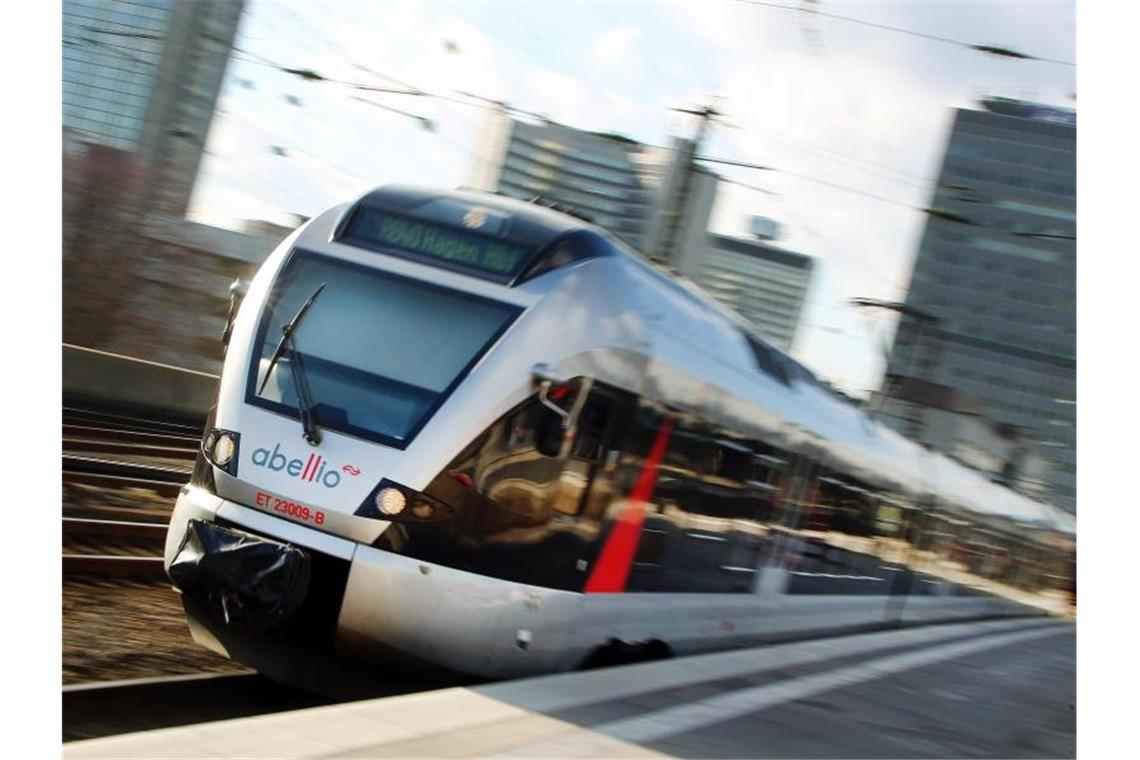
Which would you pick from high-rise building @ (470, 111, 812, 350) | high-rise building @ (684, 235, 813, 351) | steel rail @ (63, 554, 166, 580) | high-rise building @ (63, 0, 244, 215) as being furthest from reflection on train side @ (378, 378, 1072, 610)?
high-rise building @ (684, 235, 813, 351)

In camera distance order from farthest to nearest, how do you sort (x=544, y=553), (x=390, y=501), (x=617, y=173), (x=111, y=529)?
(x=617, y=173), (x=111, y=529), (x=544, y=553), (x=390, y=501)

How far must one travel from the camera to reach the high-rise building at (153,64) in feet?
48.1

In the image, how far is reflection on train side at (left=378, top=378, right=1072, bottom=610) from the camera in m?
6.97

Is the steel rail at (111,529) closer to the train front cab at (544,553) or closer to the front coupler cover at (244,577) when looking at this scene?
the train front cab at (544,553)

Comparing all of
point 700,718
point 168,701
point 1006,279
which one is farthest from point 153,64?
point 1006,279

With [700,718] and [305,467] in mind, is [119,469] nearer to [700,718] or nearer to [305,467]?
[305,467]

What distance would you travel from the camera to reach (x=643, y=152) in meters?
17.5

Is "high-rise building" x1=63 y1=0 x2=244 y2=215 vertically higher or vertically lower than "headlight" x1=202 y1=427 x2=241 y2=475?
higher

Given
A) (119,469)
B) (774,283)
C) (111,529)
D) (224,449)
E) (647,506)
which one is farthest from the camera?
(774,283)

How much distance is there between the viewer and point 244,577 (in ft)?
21.7

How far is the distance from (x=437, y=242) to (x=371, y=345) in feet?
2.66

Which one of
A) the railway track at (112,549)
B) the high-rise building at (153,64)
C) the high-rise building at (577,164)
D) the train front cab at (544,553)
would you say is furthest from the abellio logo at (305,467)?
the high-rise building at (153,64)

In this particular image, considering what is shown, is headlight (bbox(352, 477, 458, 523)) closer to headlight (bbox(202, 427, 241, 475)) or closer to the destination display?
headlight (bbox(202, 427, 241, 475))

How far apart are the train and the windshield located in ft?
0.04
